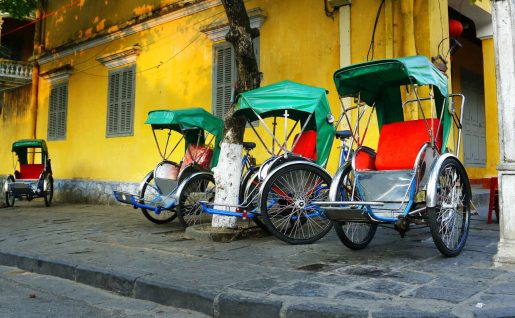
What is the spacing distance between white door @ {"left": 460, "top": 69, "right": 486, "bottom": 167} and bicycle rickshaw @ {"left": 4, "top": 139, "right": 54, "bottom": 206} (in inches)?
399

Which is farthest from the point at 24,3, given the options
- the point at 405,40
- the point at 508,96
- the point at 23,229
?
the point at 508,96

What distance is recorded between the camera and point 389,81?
16.6 ft

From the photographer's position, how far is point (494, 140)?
33.0ft

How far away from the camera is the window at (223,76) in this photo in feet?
31.6

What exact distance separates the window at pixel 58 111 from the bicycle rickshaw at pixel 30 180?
3.60ft

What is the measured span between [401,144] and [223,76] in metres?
5.60

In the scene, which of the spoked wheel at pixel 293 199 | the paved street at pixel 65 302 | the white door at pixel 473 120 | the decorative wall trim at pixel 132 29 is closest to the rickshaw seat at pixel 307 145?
the spoked wheel at pixel 293 199

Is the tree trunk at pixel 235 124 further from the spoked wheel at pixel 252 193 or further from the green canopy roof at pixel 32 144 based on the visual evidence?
the green canopy roof at pixel 32 144

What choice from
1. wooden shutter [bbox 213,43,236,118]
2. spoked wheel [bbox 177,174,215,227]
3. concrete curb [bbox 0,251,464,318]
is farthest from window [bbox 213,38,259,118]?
concrete curb [bbox 0,251,464,318]

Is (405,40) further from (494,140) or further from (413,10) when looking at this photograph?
(494,140)

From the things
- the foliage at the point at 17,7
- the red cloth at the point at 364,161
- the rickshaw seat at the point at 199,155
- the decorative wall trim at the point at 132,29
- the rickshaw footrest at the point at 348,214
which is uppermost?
the foliage at the point at 17,7

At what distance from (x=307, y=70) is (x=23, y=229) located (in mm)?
5465

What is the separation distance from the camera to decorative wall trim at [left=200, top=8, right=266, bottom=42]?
9.08 meters

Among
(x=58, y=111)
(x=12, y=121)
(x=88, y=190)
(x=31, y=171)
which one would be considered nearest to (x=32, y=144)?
(x=31, y=171)
